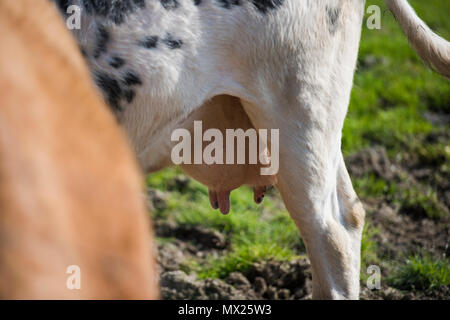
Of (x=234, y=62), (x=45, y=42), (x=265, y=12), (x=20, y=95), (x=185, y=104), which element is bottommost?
(x=20, y=95)

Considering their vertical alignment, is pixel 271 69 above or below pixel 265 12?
below

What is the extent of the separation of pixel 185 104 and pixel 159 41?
0.90ft

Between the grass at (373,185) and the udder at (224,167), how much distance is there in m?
0.60

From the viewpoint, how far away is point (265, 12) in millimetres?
2311

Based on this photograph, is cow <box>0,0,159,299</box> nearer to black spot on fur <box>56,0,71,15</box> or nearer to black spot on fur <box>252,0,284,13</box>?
black spot on fur <box>56,0,71,15</box>

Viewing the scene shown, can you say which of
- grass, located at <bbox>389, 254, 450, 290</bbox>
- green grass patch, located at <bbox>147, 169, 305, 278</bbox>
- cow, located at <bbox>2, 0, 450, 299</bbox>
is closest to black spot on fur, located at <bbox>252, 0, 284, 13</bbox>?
cow, located at <bbox>2, 0, 450, 299</bbox>

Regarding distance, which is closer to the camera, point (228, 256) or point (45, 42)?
point (45, 42)

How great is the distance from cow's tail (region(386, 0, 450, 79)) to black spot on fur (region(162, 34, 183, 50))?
1097 millimetres

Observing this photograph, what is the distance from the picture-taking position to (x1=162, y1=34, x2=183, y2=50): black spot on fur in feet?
7.25

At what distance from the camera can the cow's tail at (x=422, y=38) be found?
8.98 feet

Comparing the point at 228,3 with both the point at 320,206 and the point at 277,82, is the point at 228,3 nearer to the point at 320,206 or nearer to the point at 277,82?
the point at 277,82

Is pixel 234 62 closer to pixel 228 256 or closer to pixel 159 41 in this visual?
pixel 159 41

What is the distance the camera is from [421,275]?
3.23m
